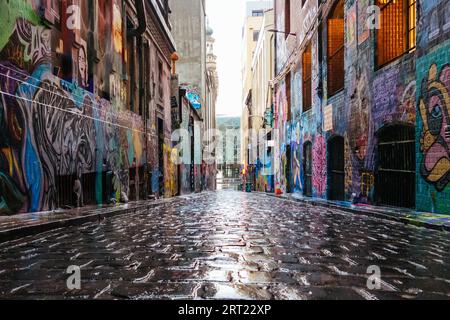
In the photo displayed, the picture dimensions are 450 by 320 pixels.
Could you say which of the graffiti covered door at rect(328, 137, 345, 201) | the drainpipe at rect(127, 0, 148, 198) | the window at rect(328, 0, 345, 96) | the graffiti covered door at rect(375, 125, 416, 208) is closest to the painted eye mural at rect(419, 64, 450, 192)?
the graffiti covered door at rect(375, 125, 416, 208)

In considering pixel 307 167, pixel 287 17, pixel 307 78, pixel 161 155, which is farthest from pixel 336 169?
pixel 287 17

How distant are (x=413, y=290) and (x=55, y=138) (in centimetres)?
817

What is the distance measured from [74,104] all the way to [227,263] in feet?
25.2

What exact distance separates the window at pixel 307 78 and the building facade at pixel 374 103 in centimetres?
5

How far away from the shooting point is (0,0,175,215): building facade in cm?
777

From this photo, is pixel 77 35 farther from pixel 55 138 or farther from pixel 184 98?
pixel 184 98

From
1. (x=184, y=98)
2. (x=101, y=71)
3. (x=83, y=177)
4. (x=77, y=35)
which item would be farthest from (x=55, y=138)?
(x=184, y=98)

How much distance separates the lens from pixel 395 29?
11.1m

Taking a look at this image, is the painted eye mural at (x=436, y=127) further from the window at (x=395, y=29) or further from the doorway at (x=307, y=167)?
the doorway at (x=307, y=167)

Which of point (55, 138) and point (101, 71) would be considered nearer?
point (55, 138)

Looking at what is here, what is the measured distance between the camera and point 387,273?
3838 mm

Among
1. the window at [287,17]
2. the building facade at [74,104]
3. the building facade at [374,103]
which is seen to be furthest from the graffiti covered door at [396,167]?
the window at [287,17]

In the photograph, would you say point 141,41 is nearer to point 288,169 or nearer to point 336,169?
point 336,169

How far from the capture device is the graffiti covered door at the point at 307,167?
64.5 feet
